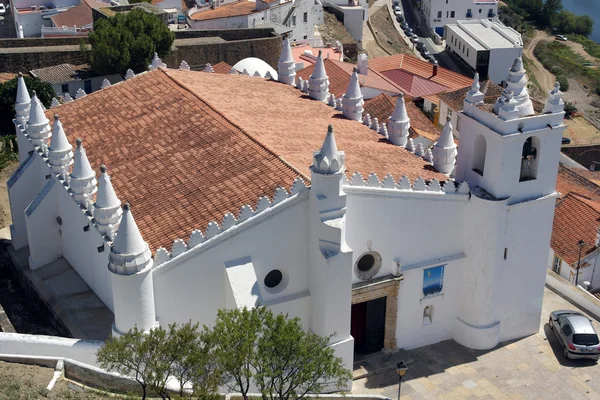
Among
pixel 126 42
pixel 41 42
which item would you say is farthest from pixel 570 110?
pixel 41 42

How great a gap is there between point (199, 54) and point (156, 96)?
96.8ft

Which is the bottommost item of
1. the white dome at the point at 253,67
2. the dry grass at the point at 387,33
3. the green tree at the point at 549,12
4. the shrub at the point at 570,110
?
the shrub at the point at 570,110

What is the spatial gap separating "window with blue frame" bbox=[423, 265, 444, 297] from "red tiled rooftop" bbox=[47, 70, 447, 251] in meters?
3.34

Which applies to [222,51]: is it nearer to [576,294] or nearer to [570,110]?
[570,110]

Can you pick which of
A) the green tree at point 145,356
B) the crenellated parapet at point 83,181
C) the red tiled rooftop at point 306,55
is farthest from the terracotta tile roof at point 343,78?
the green tree at point 145,356

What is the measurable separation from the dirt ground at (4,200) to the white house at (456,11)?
232 ft

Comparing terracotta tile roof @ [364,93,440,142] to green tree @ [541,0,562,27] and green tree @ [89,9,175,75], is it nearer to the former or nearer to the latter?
green tree @ [89,9,175,75]

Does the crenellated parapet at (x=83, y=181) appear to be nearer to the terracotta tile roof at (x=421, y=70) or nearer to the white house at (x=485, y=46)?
the terracotta tile roof at (x=421, y=70)

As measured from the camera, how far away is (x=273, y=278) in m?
27.9

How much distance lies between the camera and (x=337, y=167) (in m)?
26.3

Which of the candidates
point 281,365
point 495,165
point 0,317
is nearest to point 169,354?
point 281,365

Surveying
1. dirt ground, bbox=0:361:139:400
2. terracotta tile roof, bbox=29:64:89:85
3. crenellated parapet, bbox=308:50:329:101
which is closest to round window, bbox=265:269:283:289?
dirt ground, bbox=0:361:139:400

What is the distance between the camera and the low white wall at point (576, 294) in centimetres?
3372

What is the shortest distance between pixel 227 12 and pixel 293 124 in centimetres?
4468
